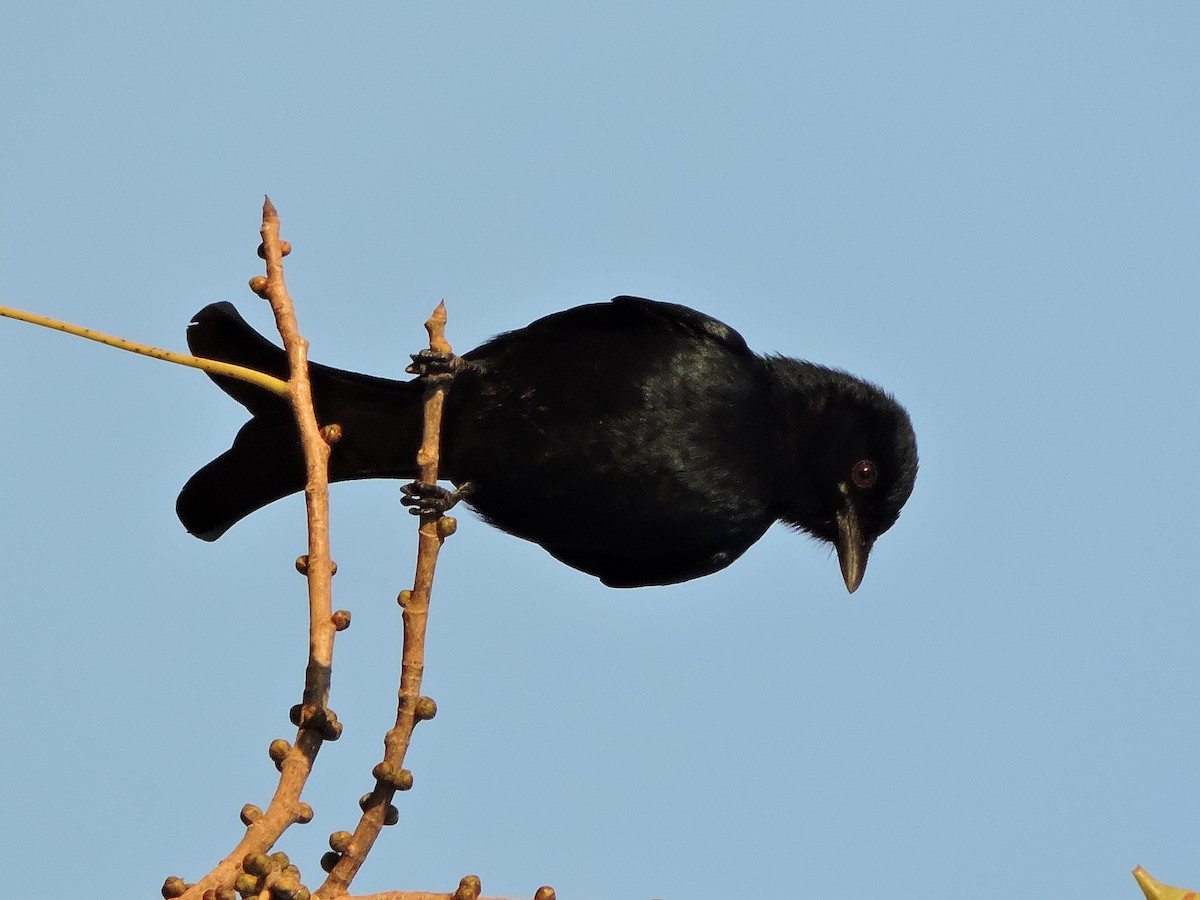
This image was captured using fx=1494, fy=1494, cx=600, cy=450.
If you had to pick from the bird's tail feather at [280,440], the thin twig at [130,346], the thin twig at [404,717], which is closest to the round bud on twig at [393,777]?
the thin twig at [404,717]

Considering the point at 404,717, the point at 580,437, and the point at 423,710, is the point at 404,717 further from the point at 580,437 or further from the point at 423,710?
the point at 580,437

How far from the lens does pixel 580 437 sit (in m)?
6.62

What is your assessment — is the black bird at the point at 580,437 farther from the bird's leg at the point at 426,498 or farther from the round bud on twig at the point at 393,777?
the round bud on twig at the point at 393,777

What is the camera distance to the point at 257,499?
6.96 m

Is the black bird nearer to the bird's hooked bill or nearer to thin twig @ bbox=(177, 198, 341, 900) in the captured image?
the bird's hooked bill

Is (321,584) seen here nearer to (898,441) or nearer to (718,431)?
(718,431)

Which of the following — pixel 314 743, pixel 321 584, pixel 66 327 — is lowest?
pixel 314 743

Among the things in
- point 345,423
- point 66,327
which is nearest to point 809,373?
point 345,423

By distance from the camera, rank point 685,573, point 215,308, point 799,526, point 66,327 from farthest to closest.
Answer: point 799,526 < point 685,573 < point 215,308 < point 66,327

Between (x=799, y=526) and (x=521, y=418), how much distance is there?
1.88 metres

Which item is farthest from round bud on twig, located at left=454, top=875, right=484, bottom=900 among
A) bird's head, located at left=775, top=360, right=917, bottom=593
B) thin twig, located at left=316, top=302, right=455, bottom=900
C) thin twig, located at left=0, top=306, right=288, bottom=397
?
bird's head, located at left=775, top=360, right=917, bottom=593

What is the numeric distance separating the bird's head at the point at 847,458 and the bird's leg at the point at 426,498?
2.32 m

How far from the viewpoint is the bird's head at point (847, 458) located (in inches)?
295

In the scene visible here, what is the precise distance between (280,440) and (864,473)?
2.92m
